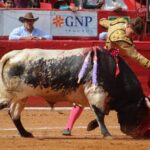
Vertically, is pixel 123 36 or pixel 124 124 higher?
pixel 123 36

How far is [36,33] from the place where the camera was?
→ 41.3 feet

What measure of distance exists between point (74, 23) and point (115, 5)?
831 millimetres

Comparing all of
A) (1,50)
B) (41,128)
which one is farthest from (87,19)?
(41,128)

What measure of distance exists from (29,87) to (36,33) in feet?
12.8

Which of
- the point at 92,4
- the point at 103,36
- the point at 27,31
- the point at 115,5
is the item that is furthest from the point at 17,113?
the point at 92,4

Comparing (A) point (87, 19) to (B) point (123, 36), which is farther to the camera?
(A) point (87, 19)

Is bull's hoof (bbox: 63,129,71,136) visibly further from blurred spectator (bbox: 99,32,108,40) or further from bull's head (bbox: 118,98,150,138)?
blurred spectator (bbox: 99,32,108,40)

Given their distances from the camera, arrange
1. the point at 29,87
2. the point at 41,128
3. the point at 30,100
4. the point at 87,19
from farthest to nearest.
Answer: the point at 87,19 < the point at 30,100 < the point at 41,128 < the point at 29,87

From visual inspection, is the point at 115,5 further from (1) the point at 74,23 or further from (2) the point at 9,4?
(2) the point at 9,4

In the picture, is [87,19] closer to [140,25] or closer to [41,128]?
[41,128]

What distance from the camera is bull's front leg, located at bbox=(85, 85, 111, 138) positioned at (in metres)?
8.67

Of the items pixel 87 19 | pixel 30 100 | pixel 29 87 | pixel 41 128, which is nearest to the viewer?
pixel 29 87

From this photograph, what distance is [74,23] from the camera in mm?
13945

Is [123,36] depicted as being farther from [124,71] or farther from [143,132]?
[143,132]
